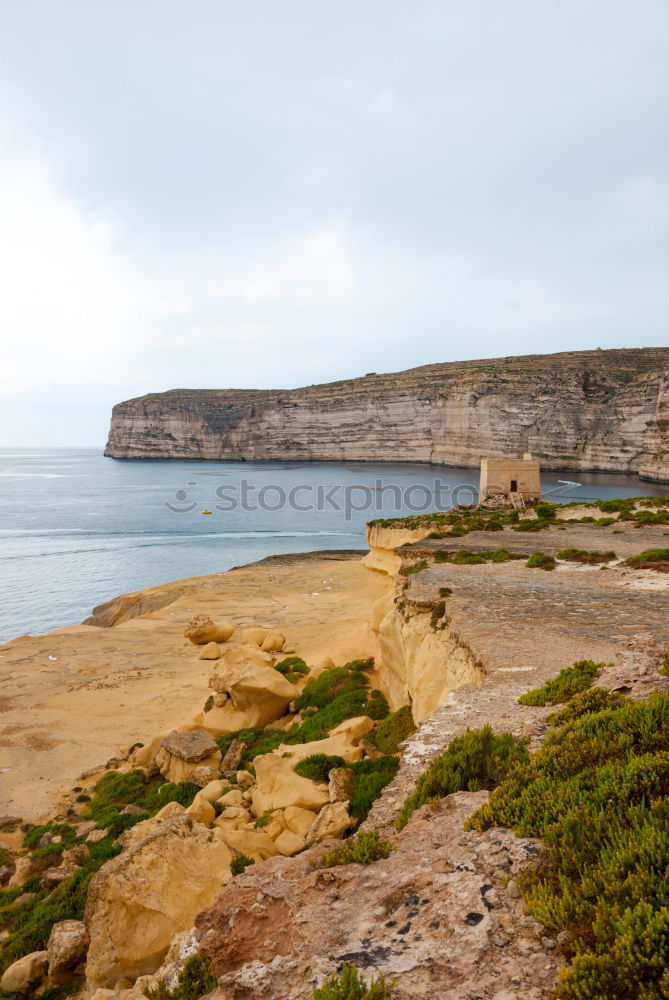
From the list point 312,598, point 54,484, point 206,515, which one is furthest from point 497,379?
point 54,484

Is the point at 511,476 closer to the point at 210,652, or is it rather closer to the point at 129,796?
the point at 210,652

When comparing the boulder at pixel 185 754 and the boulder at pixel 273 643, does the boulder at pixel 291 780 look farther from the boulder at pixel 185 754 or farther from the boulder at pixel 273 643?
the boulder at pixel 273 643

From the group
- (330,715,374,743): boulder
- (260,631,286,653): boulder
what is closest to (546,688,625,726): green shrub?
(330,715,374,743): boulder

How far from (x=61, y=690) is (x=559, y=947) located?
791 inches

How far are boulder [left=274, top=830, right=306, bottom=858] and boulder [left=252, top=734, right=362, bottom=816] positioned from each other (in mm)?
556

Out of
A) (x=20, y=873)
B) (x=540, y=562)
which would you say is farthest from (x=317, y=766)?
(x=540, y=562)

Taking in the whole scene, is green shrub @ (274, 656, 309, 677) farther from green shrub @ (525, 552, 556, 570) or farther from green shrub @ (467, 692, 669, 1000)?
green shrub @ (467, 692, 669, 1000)

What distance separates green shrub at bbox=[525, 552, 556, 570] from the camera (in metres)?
16.1

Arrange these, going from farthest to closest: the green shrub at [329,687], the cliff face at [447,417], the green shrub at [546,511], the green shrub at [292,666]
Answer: the cliff face at [447,417], the green shrub at [546,511], the green shrub at [292,666], the green shrub at [329,687]

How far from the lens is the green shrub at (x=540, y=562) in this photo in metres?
16.1

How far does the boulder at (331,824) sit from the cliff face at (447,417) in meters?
94.0

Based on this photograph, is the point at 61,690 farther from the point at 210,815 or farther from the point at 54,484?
the point at 54,484

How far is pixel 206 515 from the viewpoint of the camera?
71812 mm

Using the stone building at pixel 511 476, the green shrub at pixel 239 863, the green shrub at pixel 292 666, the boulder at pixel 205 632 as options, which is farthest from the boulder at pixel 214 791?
the stone building at pixel 511 476
